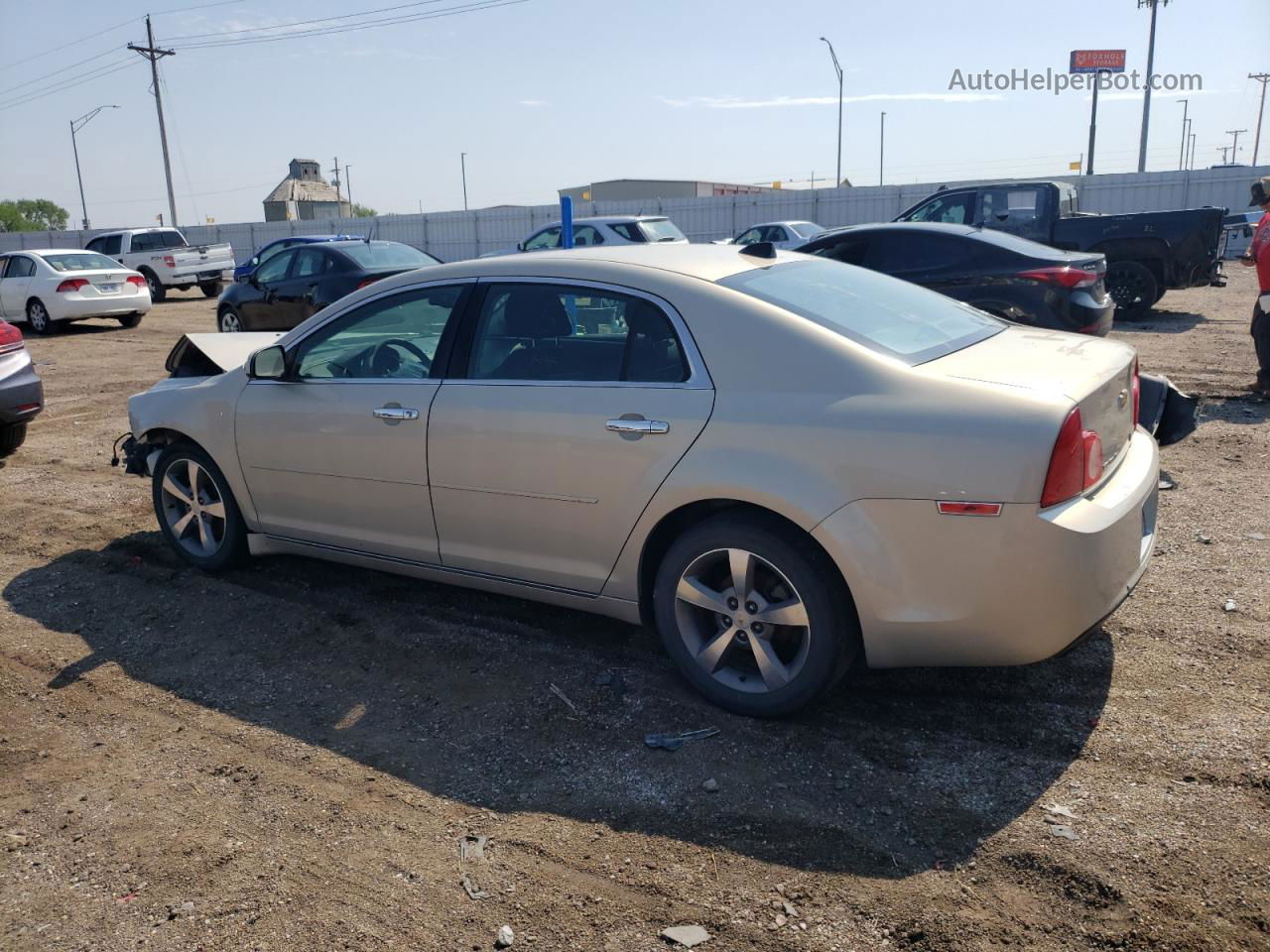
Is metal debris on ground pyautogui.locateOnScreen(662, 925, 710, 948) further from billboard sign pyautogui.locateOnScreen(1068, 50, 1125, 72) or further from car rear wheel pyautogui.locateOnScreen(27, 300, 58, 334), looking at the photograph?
billboard sign pyautogui.locateOnScreen(1068, 50, 1125, 72)

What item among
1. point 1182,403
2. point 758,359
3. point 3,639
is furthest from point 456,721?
point 1182,403

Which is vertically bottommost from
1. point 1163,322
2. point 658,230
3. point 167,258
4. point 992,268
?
point 1163,322

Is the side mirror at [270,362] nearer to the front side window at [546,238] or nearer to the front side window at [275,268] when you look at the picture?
the front side window at [275,268]

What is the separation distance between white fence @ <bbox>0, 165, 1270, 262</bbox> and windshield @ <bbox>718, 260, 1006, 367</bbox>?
26.6 metres

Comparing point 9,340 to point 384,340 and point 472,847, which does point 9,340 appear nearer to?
point 384,340

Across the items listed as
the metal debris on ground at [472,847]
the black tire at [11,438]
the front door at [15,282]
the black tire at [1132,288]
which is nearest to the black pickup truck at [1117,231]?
the black tire at [1132,288]

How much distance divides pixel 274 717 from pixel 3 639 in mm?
1805

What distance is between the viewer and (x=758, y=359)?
358cm

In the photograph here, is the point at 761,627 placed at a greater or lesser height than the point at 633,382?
lesser

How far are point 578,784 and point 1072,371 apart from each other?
7.29ft

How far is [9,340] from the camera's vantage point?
8023 millimetres

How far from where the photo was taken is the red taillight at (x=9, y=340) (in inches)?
313

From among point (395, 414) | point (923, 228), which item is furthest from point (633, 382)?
point (923, 228)

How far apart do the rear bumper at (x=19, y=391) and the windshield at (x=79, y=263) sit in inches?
463
